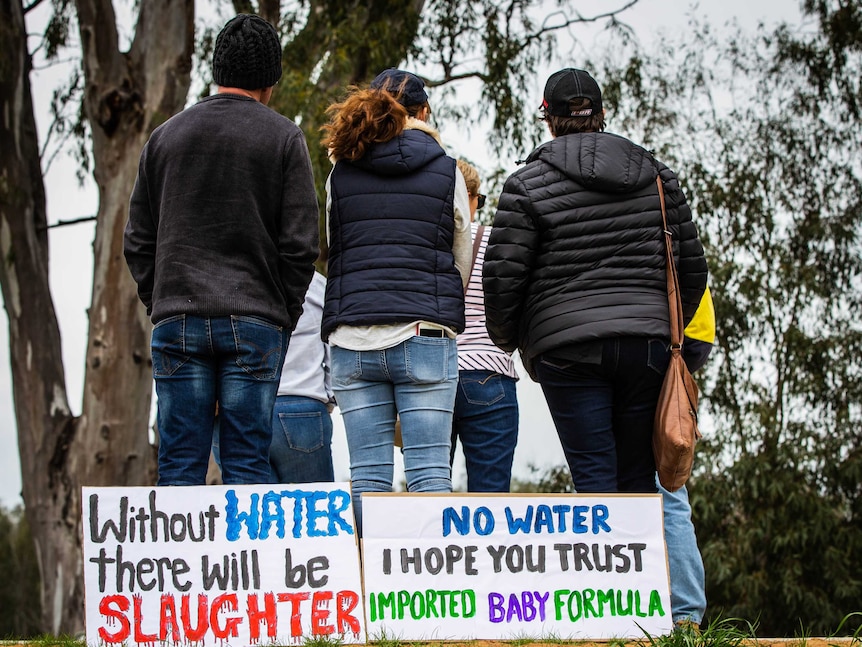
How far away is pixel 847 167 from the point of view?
10.2m

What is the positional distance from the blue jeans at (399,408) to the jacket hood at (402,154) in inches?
21.1

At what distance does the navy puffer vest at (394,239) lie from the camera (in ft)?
10.7

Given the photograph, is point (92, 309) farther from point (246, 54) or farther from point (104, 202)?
point (246, 54)

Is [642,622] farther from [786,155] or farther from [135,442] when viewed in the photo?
[786,155]

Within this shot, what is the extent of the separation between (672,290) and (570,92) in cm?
69

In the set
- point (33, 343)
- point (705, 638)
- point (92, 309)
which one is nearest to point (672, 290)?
point (705, 638)

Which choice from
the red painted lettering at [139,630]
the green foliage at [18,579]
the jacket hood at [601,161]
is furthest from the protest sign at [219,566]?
the green foliage at [18,579]

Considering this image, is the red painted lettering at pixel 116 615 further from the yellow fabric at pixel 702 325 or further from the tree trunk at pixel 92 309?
the tree trunk at pixel 92 309

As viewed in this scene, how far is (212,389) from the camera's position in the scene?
3088 millimetres

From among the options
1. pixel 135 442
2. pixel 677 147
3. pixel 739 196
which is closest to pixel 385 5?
pixel 677 147

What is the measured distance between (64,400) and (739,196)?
6.22m

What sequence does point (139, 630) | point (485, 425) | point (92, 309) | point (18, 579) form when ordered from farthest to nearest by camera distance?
point (18, 579), point (92, 309), point (485, 425), point (139, 630)

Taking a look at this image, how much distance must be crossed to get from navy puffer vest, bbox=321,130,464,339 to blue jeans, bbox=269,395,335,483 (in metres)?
0.59

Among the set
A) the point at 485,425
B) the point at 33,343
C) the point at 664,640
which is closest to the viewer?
the point at 664,640
